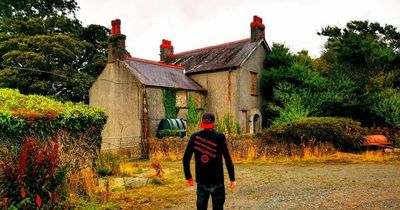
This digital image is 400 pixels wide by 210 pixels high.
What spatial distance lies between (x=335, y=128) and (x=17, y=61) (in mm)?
24486

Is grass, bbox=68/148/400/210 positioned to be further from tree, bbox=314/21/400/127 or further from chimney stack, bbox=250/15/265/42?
chimney stack, bbox=250/15/265/42

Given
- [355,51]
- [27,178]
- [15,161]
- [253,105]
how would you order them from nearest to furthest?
[27,178] → [15,161] → [355,51] → [253,105]

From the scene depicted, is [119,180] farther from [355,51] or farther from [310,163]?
[355,51]

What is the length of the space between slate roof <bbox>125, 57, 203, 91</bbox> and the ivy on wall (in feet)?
1.38

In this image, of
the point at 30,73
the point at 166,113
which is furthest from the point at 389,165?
the point at 30,73

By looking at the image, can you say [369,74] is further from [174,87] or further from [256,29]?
[174,87]

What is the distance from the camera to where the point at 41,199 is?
623cm

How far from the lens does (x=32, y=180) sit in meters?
6.11

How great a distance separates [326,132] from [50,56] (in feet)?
78.2

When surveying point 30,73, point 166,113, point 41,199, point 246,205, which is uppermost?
point 30,73

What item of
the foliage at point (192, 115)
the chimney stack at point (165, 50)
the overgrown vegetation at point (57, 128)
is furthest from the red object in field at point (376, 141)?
the chimney stack at point (165, 50)

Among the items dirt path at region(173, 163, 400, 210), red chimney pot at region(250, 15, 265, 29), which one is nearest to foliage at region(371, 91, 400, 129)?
dirt path at region(173, 163, 400, 210)

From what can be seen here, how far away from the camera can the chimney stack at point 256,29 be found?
28.6m

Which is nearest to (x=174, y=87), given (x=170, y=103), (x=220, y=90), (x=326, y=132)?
(x=170, y=103)
